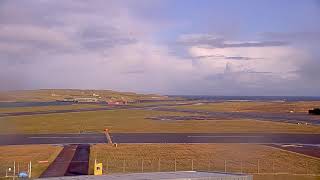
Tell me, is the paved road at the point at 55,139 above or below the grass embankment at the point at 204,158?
above

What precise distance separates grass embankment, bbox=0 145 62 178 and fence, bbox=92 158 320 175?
19.4ft

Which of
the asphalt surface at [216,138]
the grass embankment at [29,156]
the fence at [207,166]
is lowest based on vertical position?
the fence at [207,166]

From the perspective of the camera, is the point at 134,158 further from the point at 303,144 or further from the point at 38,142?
the point at 303,144

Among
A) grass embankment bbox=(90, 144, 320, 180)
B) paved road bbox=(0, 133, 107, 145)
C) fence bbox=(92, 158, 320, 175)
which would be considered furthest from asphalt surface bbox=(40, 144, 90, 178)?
paved road bbox=(0, 133, 107, 145)

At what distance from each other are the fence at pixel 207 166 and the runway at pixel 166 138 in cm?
1763

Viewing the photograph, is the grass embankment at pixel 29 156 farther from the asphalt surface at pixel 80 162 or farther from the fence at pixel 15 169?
the asphalt surface at pixel 80 162

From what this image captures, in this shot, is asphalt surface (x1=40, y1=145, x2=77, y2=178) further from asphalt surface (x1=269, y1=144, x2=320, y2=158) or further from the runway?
asphalt surface (x1=269, y1=144, x2=320, y2=158)

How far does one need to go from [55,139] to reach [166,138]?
16.3m

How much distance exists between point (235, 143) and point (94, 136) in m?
22.5

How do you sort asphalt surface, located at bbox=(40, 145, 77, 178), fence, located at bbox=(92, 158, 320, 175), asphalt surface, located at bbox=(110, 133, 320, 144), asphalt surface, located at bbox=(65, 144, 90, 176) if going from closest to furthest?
1. asphalt surface, located at bbox=(40, 145, 77, 178)
2. asphalt surface, located at bbox=(65, 144, 90, 176)
3. fence, located at bbox=(92, 158, 320, 175)
4. asphalt surface, located at bbox=(110, 133, 320, 144)

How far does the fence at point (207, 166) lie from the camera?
39594mm

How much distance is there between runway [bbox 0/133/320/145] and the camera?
207ft

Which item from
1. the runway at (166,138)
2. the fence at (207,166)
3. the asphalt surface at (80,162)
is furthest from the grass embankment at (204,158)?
the runway at (166,138)

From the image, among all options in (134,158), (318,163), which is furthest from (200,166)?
(318,163)
